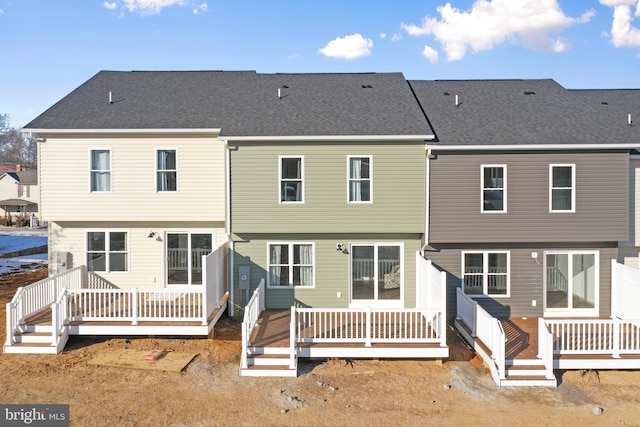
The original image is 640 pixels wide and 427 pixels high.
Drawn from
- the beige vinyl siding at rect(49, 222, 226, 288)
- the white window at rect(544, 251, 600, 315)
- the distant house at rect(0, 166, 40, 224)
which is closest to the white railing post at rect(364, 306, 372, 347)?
the beige vinyl siding at rect(49, 222, 226, 288)

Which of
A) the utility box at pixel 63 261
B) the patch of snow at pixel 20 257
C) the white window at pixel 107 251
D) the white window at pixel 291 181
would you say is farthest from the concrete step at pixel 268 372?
the patch of snow at pixel 20 257

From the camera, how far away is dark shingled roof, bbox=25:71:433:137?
41.7 feet

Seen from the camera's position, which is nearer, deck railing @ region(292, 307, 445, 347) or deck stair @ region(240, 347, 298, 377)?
deck stair @ region(240, 347, 298, 377)

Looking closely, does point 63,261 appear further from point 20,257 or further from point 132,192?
point 20,257

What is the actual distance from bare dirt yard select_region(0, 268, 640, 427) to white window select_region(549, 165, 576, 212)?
4.71m

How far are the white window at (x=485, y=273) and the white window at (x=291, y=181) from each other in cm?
520

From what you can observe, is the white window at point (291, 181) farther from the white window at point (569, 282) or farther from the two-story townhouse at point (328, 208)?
the white window at point (569, 282)

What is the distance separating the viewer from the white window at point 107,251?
13570 mm

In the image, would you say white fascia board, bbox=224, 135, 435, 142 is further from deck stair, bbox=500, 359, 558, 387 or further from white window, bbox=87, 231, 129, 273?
deck stair, bbox=500, 359, 558, 387

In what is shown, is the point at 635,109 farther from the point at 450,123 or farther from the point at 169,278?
the point at 169,278

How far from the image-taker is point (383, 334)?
10.3 meters

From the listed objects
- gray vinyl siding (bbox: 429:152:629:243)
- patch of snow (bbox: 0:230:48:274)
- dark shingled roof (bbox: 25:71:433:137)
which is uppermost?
dark shingled roof (bbox: 25:71:433:137)

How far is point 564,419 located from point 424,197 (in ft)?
21.0

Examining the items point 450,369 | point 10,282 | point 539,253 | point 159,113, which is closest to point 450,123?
point 539,253
